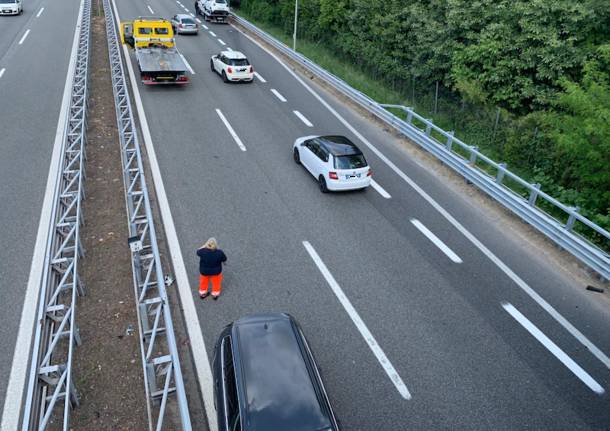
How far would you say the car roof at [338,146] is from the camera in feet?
44.1

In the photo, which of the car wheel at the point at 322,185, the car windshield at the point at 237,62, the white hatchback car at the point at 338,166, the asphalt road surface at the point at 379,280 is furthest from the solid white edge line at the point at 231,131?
the car windshield at the point at 237,62

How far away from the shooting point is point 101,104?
18734mm

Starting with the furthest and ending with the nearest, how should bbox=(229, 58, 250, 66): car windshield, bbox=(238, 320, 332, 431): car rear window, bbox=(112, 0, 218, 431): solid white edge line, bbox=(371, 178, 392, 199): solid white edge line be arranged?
bbox=(229, 58, 250, 66): car windshield < bbox=(371, 178, 392, 199): solid white edge line < bbox=(112, 0, 218, 431): solid white edge line < bbox=(238, 320, 332, 431): car rear window

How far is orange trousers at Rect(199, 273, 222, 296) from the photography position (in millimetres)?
9031

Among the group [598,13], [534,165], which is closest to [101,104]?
[534,165]

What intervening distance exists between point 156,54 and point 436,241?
16.7 meters

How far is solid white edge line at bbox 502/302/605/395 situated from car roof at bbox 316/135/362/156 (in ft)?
20.1

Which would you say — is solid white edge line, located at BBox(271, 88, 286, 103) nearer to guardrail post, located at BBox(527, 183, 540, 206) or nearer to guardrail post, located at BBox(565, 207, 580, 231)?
guardrail post, located at BBox(527, 183, 540, 206)

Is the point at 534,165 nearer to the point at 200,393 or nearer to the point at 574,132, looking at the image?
the point at 574,132

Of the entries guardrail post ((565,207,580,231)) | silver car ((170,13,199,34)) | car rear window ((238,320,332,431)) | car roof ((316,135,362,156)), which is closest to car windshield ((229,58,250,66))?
car roof ((316,135,362,156))

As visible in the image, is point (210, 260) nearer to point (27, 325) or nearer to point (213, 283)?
point (213, 283)

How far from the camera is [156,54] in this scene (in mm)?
21641

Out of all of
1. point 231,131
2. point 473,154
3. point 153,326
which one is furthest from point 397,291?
point 231,131

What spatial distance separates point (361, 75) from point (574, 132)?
56.9 ft
